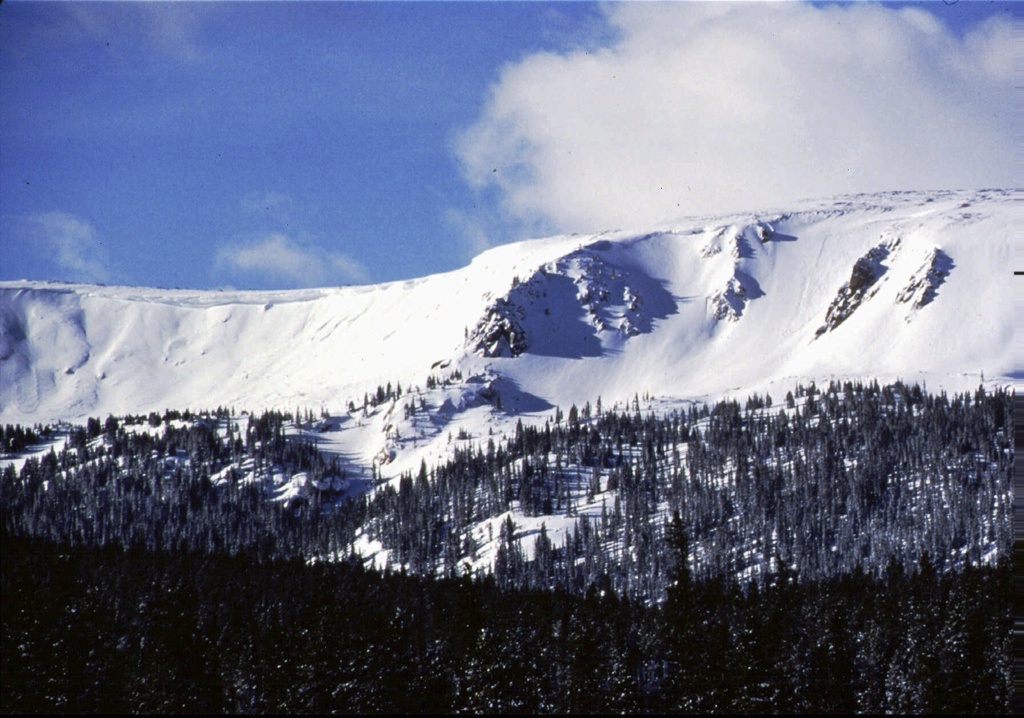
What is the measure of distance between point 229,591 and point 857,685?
60140 millimetres

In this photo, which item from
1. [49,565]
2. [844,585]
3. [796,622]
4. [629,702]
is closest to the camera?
[629,702]

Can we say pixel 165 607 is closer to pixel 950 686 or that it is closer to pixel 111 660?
pixel 111 660

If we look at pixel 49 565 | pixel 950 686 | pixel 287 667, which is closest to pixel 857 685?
pixel 950 686

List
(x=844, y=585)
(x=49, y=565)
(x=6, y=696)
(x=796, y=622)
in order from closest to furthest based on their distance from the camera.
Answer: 1. (x=6, y=696)
2. (x=796, y=622)
3. (x=49, y=565)
4. (x=844, y=585)

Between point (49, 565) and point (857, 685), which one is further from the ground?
point (49, 565)

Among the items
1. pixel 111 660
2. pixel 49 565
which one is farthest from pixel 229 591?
pixel 111 660

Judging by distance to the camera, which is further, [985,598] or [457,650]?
[985,598]

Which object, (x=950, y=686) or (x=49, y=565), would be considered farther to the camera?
(x=49, y=565)

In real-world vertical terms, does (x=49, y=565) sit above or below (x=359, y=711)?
above

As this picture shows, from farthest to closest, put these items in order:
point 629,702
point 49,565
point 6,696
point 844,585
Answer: point 844,585, point 49,565, point 629,702, point 6,696

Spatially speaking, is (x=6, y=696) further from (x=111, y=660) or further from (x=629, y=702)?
(x=629, y=702)

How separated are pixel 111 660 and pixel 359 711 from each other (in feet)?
62.8

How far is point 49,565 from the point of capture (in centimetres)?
14050

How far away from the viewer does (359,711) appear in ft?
338
